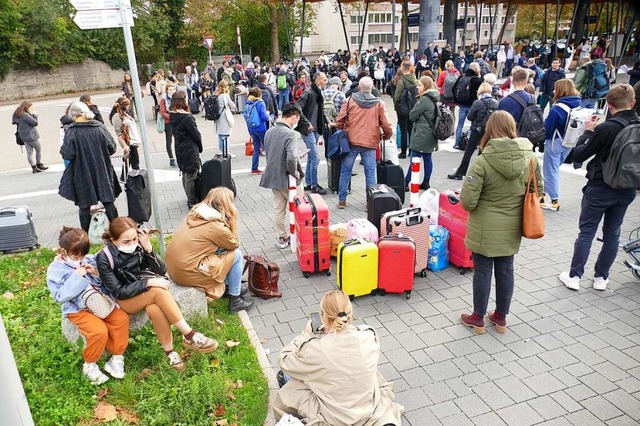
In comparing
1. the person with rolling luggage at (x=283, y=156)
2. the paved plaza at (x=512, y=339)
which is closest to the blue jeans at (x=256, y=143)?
the paved plaza at (x=512, y=339)

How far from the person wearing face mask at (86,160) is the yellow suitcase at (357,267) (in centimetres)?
328

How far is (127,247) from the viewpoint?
4199 mm

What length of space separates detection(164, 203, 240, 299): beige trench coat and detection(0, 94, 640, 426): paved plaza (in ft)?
2.47

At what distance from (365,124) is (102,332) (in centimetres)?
478

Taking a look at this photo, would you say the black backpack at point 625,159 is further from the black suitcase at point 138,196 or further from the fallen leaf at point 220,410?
the black suitcase at point 138,196

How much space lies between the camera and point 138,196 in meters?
7.04

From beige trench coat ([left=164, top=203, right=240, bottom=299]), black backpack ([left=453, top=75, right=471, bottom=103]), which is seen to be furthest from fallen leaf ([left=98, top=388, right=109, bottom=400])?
black backpack ([left=453, top=75, right=471, bottom=103])

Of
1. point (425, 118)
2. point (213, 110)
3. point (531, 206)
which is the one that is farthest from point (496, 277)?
point (213, 110)

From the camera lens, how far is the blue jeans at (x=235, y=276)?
5133mm

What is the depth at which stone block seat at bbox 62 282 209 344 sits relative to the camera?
4.58 meters

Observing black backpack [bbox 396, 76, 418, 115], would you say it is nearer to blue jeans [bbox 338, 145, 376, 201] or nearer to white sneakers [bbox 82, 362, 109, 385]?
blue jeans [bbox 338, 145, 376, 201]

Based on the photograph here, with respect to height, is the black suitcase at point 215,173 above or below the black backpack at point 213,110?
below

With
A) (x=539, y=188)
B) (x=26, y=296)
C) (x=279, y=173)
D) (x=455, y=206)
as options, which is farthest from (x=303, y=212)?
(x=26, y=296)

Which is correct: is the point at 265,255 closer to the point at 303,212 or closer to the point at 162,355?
the point at 303,212
